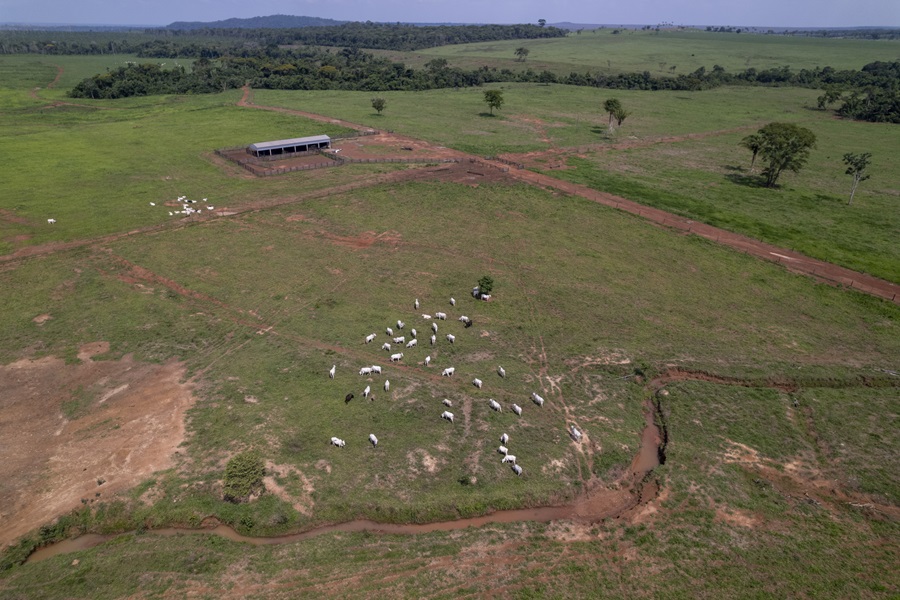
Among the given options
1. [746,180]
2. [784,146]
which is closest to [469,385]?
[784,146]

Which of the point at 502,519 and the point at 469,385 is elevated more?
the point at 469,385

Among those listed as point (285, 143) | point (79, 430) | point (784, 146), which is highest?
point (784, 146)

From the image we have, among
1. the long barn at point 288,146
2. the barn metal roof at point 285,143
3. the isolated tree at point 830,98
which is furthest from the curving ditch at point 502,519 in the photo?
the isolated tree at point 830,98

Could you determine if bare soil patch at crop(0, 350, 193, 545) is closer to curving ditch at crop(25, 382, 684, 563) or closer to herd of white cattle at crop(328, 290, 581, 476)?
curving ditch at crop(25, 382, 684, 563)

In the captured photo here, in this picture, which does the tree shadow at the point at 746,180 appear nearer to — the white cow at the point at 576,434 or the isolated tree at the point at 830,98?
the white cow at the point at 576,434

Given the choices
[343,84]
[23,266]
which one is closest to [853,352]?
[23,266]

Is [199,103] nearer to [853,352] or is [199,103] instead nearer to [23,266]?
[23,266]

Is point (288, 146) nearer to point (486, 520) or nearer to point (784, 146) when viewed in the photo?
point (486, 520)

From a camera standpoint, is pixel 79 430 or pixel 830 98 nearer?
pixel 79 430

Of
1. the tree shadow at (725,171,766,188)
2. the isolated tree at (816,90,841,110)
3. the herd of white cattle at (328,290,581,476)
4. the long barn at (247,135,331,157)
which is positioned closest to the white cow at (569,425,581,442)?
the herd of white cattle at (328,290,581,476)
